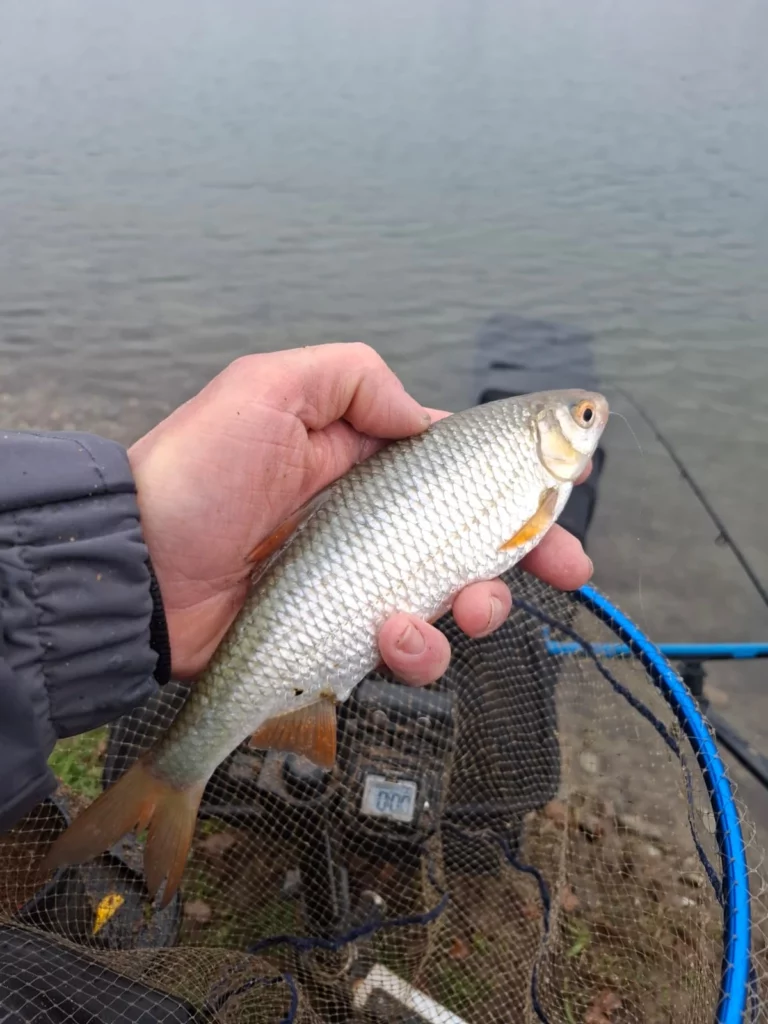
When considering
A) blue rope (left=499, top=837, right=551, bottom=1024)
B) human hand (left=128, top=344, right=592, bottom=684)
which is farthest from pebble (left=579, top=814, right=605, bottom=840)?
human hand (left=128, top=344, right=592, bottom=684)

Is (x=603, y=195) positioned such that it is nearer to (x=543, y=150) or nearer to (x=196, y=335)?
(x=543, y=150)

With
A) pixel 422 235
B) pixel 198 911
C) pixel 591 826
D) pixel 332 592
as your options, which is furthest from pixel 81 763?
pixel 422 235

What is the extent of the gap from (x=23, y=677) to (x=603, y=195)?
12.5 metres

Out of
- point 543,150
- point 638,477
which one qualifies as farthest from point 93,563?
point 543,150

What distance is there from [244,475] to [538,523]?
101 cm

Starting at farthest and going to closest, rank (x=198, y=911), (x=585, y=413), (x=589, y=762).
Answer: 1. (x=589, y=762)
2. (x=198, y=911)
3. (x=585, y=413)

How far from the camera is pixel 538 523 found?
2.68 meters

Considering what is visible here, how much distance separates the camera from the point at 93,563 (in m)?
2.14

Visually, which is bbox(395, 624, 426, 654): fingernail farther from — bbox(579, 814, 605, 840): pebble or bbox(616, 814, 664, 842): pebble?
bbox(616, 814, 664, 842): pebble

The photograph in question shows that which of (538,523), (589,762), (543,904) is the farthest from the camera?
(589,762)

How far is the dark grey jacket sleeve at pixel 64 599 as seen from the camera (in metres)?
1.88

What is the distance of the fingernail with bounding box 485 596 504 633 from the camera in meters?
2.61

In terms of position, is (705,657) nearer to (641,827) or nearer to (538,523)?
(641,827)

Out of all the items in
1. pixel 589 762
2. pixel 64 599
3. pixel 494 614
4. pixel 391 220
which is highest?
pixel 64 599
